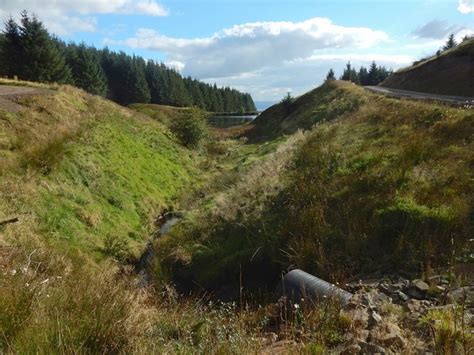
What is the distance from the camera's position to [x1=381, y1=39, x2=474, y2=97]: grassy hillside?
37.3 meters

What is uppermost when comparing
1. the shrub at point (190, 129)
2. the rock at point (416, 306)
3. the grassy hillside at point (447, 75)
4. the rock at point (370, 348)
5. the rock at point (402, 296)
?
the grassy hillside at point (447, 75)

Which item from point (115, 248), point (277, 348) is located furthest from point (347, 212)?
point (115, 248)

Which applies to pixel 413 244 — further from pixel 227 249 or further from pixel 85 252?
pixel 85 252

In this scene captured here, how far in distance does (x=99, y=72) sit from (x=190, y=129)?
189 ft

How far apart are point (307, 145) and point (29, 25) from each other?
45.9 m

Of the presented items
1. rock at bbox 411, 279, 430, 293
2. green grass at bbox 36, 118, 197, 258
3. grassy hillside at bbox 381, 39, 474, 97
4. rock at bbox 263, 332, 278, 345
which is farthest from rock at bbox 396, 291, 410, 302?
grassy hillside at bbox 381, 39, 474, 97

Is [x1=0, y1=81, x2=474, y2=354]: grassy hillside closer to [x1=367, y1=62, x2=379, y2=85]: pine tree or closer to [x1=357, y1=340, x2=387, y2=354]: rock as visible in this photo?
[x1=357, y1=340, x2=387, y2=354]: rock

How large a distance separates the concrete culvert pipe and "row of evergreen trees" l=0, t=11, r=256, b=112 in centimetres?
5169

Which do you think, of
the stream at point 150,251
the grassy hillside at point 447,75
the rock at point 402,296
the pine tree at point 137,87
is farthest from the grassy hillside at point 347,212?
the pine tree at point 137,87

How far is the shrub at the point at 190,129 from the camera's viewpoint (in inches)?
1364

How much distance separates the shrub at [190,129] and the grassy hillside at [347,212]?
17.6 meters

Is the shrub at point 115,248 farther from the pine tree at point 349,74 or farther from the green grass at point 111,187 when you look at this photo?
the pine tree at point 349,74

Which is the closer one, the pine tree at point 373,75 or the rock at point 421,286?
the rock at point 421,286

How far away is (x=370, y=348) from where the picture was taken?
14.8ft
